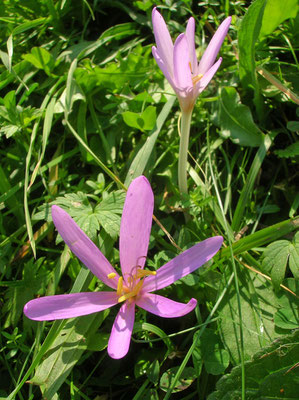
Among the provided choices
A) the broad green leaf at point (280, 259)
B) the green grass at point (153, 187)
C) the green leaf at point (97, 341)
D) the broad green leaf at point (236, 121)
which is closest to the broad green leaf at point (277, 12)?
the green grass at point (153, 187)

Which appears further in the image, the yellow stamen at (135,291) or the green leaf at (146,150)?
the green leaf at (146,150)

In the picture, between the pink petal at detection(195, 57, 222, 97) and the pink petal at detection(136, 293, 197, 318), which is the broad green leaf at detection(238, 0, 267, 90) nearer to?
the pink petal at detection(195, 57, 222, 97)

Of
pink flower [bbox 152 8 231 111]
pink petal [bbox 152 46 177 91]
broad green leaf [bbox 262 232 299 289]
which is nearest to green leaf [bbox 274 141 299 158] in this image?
broad green leaf [bbox 262 232 299 289]

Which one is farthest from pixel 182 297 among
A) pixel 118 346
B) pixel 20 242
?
pixel 20 242

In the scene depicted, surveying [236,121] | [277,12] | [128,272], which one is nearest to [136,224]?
[128,272]

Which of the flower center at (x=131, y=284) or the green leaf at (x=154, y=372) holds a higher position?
the flower center at (x=131, y=284)

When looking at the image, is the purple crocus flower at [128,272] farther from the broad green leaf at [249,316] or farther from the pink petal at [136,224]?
the broad green leaf at [249,316]
